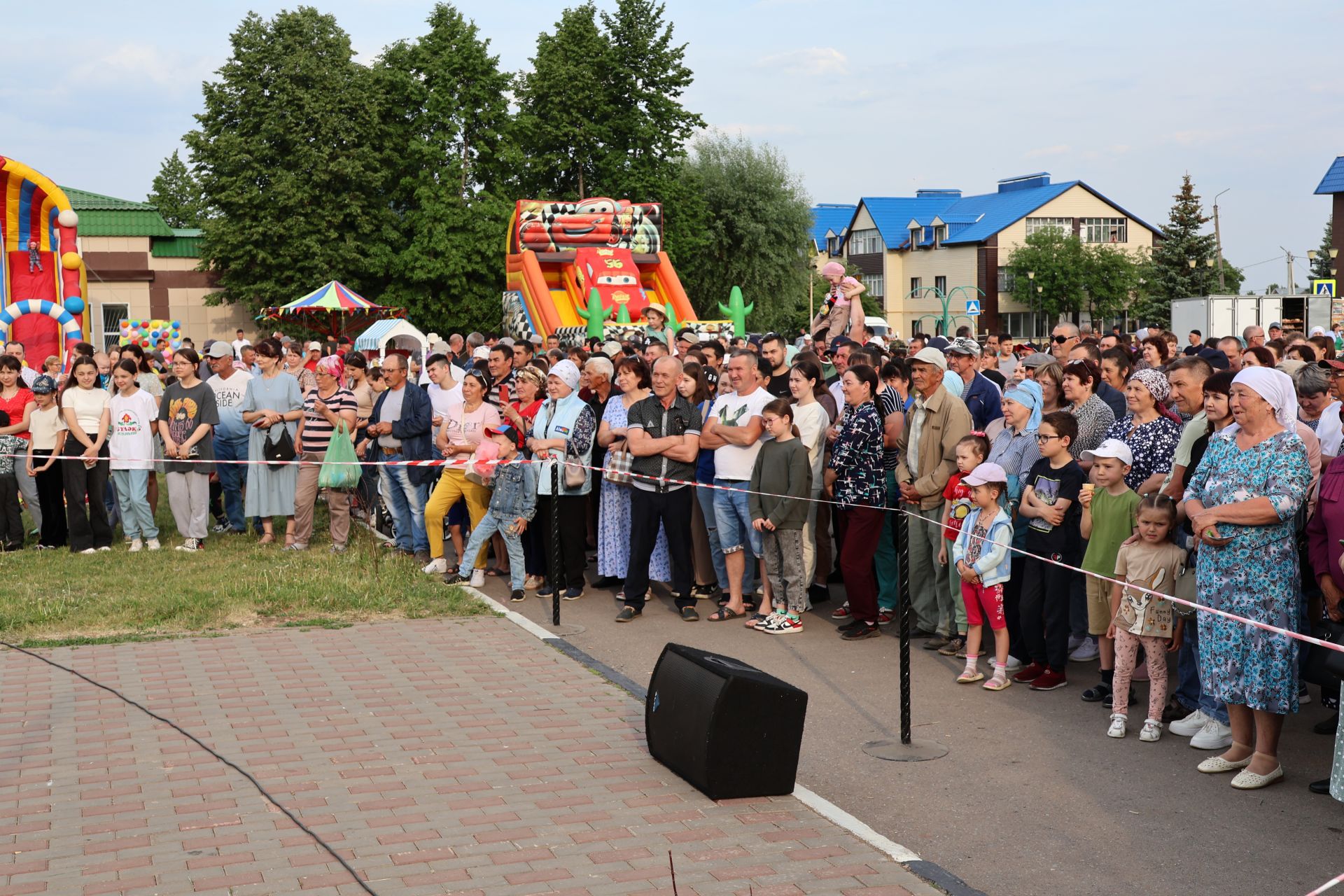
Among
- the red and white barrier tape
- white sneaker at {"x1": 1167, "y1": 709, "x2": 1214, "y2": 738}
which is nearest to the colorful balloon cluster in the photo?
the red and white barrier tape

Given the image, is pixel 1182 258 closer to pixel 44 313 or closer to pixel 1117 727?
pixel 44 313

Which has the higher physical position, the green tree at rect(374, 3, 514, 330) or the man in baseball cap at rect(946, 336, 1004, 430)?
the green tree at rect(374, 3, 514, 330)

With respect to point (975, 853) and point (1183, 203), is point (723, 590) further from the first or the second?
point (1183, 203)

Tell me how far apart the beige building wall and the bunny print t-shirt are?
247 feet

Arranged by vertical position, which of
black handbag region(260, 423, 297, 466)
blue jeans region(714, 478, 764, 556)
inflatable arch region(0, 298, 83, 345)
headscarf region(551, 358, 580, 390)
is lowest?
blue jeans region(714, 478, 764, 556)

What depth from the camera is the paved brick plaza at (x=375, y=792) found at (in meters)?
5.06

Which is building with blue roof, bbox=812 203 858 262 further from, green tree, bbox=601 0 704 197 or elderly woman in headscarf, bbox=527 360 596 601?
elderly woman in headscarf, bbox=527 360 596 601

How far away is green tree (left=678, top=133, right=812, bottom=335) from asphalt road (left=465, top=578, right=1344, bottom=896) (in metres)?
51.5

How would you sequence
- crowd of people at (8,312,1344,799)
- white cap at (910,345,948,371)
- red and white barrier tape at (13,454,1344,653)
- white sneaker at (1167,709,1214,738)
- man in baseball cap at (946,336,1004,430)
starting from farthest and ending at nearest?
man in baseball cap at (946,336,1004,430) < white cap at (910,345,948,371) < white sneaker at (1167,709,1214,738) < crowd of people at (8,312,1344,799) < red and white barrier tape at (13,454,1344,653)

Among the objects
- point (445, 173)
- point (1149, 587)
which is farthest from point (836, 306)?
point (445, 173)

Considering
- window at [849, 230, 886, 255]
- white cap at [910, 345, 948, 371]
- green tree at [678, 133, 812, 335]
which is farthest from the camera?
window at [849, 230, 886, 255]

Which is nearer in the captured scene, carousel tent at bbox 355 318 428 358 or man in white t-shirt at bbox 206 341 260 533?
man in white t-shirt at bbox 206 341 260 533

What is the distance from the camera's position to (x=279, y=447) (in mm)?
13094

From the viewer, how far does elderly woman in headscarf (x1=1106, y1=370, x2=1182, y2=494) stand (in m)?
7.57
